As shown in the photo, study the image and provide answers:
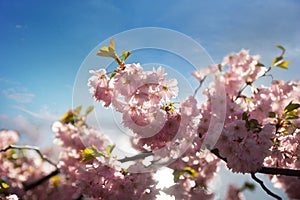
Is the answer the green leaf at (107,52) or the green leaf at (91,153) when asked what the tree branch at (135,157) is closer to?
the green leaf at (91,153)

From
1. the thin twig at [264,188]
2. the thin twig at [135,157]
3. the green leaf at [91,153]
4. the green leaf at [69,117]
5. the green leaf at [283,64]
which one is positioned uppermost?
the green leaf at [69,117]

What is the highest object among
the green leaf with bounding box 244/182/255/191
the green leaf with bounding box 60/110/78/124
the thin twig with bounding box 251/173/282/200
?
the green leaf with bounding box 60/110/78/124

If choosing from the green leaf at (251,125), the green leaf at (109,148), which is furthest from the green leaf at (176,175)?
the green leaf at (251,125)

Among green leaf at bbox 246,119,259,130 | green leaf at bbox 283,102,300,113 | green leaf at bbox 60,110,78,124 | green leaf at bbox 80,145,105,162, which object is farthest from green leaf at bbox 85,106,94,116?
green leaf at bbox 283,102,300,113

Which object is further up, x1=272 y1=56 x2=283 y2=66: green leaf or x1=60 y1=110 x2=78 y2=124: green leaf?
x1=60 y1=110 x2=78 y2=124: green leaf

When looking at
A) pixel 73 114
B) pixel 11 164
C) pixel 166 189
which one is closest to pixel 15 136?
pixel 11 164

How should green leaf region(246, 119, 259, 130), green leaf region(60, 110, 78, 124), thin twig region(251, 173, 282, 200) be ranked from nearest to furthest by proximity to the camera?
green leaf region(246, 119, 259, 130)
thin twig region(251, 173, 282, 200)
green leaf region(60, 110, 78, 124)

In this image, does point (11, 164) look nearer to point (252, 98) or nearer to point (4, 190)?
point (4, 190)

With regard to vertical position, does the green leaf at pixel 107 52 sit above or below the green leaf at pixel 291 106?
above

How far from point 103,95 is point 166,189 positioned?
4.93 feet

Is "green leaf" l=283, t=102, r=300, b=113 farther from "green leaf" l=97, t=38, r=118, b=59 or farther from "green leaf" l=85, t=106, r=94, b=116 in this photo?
"green leaf" l=85, t=106, r=94, b=116

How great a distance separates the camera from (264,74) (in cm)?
297

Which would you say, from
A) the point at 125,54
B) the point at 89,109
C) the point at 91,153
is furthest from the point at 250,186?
the point at 125,54

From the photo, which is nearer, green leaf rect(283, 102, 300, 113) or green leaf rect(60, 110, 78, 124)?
green leaf rect(283, 102, 300, 113)
